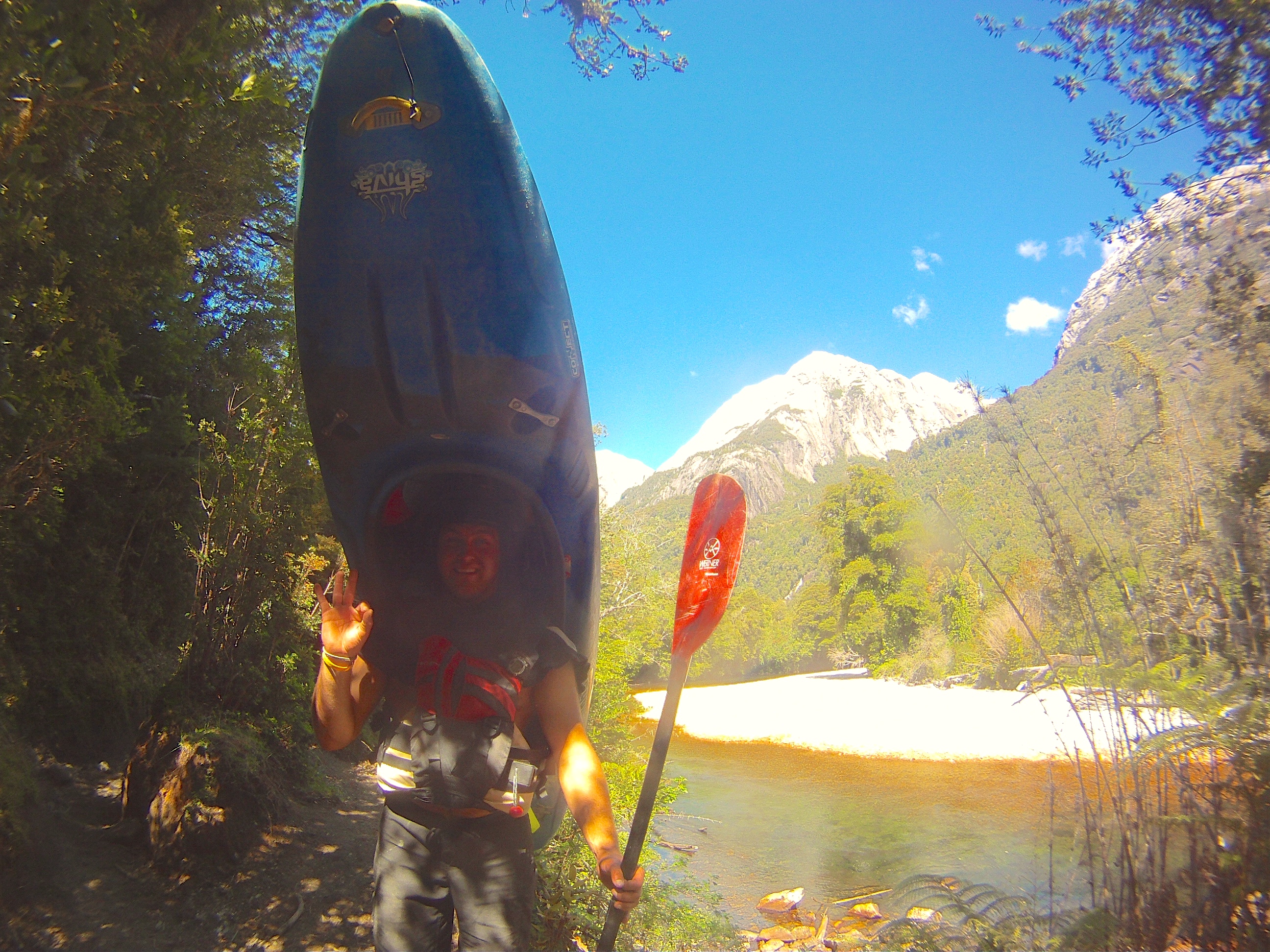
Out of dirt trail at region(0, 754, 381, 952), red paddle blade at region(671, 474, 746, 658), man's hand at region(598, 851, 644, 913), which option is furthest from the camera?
dirt trail at region(0, 754, 381, 952)

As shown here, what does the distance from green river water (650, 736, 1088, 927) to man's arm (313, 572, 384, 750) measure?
→ 5.34 m

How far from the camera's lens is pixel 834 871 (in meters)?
10.5

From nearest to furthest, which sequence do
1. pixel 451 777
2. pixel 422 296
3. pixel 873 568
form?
pixel 451 777 < pixel 422 296 < pixel 873 568

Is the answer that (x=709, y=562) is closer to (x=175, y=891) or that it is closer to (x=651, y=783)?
(x=651, y=783)

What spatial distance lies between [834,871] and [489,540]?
1090 cm

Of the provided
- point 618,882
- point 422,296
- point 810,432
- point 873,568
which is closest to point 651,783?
point 618,882

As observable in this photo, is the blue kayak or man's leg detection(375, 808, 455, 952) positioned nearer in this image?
man's leg detection(375, 808, 455, 952)

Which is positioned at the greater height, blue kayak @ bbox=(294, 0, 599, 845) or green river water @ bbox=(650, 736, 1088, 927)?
blue kayak @ bbox=(294, 0, 599, 845)

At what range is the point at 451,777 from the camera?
1.80m

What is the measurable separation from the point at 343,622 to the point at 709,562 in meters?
1.11

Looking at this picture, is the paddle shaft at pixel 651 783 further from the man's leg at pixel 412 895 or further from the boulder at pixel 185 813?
the boulder at pixel 185 813

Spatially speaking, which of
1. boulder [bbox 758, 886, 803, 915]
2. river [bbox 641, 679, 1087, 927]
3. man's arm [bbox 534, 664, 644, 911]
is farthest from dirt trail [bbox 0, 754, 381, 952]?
boulder [bbox 758, 886, 803, 915]

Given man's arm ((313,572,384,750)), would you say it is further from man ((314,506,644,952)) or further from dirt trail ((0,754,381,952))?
dirt trail ((0,754,381,952))

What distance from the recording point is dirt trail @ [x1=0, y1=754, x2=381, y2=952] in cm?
332
